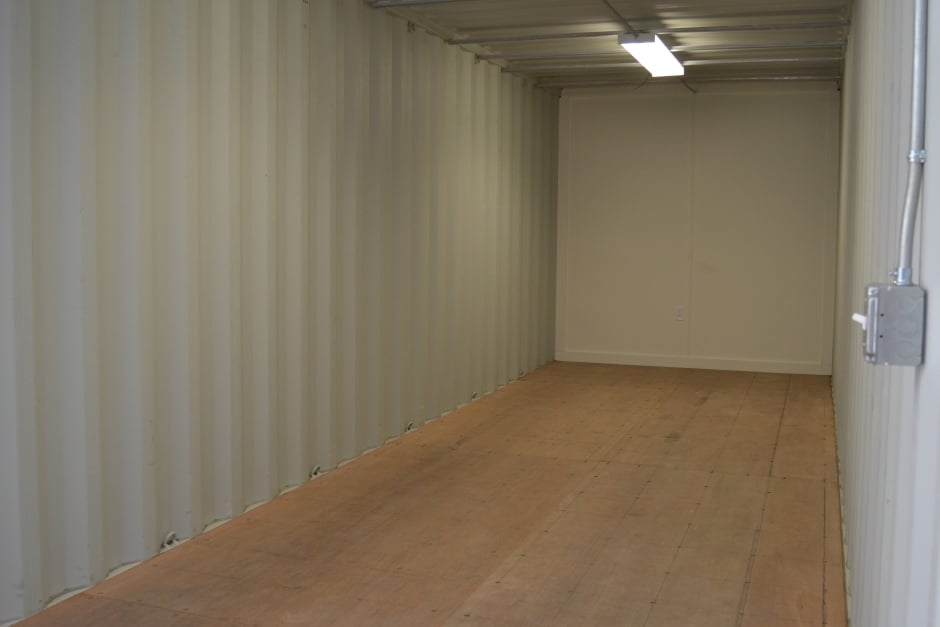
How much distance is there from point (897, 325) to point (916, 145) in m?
0.33

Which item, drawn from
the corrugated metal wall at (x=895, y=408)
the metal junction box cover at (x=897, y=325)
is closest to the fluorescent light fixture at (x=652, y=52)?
the corrugated metal wall at (x=895, y=408)

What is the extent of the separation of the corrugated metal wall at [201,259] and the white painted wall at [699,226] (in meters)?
3.28

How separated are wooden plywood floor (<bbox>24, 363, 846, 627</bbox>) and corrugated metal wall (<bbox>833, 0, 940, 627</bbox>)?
0.79 metres

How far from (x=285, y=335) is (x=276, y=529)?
1130 millimetres

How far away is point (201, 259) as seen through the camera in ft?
15.2

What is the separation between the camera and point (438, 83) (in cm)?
739

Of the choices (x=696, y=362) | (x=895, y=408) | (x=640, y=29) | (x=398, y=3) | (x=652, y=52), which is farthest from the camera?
(x=696, y=362)

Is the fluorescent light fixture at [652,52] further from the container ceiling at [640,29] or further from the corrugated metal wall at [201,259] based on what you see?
the corrugated metal wall at [201,259]

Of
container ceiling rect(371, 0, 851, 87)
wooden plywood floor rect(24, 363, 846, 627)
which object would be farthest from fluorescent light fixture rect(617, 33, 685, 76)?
wooden plywood floor rect(24, 363, 846, 627)

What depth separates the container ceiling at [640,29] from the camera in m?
6.75

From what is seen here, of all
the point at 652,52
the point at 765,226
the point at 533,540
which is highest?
the point at 652,52

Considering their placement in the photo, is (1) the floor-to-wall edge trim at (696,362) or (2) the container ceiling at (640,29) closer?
(2) the container ceiling at (640,29)

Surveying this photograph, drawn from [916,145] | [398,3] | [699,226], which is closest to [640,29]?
[398,3]

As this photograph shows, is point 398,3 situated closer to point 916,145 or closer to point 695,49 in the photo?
point 695,49
